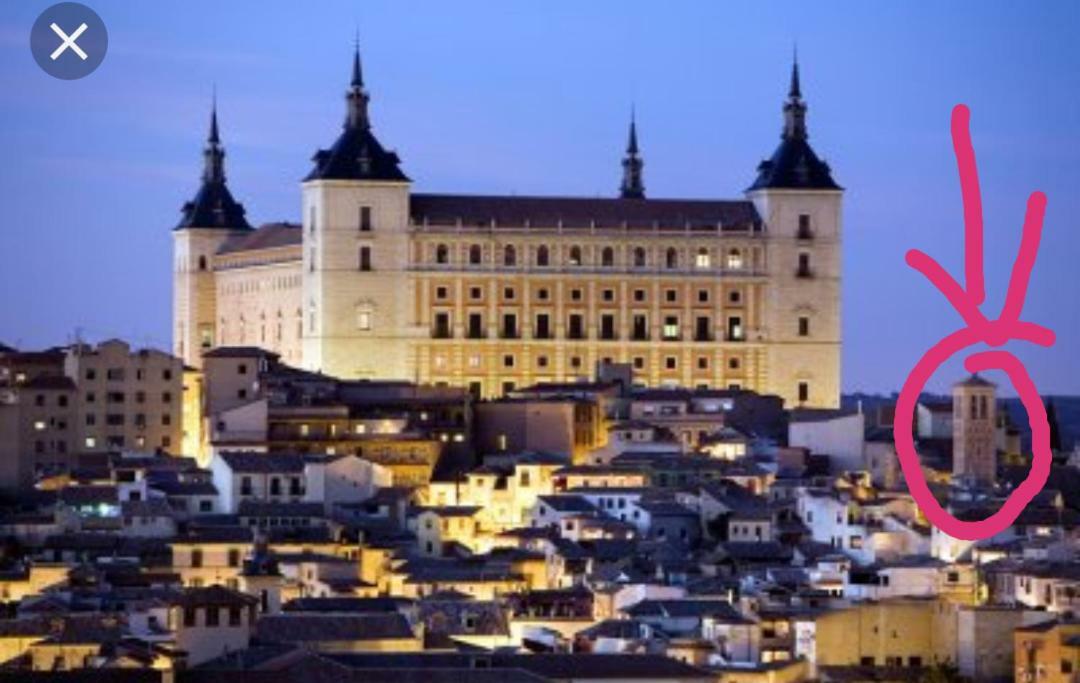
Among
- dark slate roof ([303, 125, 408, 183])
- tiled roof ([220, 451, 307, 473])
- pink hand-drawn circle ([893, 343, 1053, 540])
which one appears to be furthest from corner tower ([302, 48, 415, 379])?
pink hand-drawn circle ([893, 343, 1053, 540])

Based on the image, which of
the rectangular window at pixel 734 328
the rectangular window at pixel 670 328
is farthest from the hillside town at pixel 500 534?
the rectangular window at pixel 734 328

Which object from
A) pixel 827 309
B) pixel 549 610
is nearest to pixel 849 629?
pixel 549 610

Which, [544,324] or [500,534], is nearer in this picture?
[500,534]

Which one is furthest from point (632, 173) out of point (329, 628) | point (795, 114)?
point (329, 628)

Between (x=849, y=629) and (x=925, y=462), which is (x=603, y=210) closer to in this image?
(x=925, y=462)

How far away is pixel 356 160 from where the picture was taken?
9012cm

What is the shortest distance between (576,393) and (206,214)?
22.9 meters

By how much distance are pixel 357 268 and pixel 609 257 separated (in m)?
5.65

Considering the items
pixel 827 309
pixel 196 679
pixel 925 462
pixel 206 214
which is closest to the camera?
pixel 196 679

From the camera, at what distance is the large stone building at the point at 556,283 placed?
8881cm

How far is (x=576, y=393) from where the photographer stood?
79.4 meters

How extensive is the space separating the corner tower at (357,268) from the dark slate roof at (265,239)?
335 cm

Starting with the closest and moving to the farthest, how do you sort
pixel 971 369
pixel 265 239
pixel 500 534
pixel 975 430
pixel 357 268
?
pixel 971 369
pixel 500 534
pixel 975 430
pixel 357 268
pixel 265 239

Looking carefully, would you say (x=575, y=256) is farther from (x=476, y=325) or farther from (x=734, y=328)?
(x=734, y=328)
